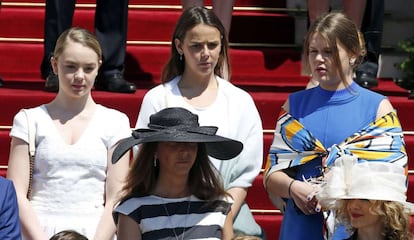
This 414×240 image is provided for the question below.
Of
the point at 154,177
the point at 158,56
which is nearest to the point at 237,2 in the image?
the point at 158,56

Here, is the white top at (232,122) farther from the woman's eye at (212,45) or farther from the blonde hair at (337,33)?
the blonde hair at (337,33)

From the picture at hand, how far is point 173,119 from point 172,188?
0.97 feet

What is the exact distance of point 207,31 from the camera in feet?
19.5

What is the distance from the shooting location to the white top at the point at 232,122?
585cm

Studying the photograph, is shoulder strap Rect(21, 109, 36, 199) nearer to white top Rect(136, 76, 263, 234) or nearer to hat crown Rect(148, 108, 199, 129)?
white top Rect(136, 76, 263, 234)

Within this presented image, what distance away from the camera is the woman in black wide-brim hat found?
5.06 meters

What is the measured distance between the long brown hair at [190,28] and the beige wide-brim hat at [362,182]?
1311 mm

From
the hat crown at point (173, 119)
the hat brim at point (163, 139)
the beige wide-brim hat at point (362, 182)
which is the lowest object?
the beige wide-brim hat at point (362, 182)

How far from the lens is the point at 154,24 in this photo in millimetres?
8570

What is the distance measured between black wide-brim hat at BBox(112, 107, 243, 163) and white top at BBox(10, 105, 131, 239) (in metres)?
0.71

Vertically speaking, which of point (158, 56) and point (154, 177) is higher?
point (158, 56)

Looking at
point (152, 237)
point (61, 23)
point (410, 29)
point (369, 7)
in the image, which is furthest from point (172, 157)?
point (410, 29)

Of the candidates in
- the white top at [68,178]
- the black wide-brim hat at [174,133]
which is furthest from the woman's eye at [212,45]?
the black wide-brim hat at [174,133]

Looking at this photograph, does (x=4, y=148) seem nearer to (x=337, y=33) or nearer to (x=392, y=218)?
(x=337, y=33)
